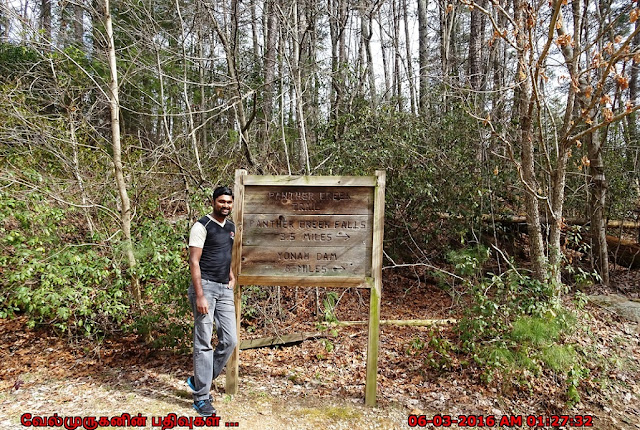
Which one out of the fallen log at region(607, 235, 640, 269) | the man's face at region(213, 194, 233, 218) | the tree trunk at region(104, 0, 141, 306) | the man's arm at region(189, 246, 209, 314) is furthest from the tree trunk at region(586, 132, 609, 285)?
the tree trunk at region(104, 0, 141, 306)

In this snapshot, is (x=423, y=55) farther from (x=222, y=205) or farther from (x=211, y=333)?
(x=211, y=333)

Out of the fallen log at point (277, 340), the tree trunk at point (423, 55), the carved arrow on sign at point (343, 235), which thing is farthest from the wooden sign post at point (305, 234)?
the tree trunk at point (423, 55)

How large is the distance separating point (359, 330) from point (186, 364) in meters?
2.66

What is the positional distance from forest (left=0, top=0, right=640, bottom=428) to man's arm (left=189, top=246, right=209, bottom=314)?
3.86 feet

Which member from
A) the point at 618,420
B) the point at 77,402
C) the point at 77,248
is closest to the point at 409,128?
the point at 618,420

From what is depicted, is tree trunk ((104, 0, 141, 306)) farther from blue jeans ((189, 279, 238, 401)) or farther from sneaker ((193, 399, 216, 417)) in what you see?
sneaker ((193, 399, 216, 417))

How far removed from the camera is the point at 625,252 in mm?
8312

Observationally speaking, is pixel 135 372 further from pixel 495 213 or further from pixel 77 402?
pixel 495 213

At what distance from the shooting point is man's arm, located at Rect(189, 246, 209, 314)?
3393mm

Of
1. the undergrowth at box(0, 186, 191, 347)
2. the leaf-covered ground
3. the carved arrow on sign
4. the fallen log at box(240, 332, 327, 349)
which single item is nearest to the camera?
the leaf-covered ground

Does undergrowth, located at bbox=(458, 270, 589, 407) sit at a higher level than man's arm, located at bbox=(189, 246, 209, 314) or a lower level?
lower

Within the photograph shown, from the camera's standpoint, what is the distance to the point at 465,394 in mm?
4078

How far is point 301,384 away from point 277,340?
113 centimetres

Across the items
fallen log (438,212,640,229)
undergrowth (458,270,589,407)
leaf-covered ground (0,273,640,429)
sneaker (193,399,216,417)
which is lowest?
leaf-covered ground (0,273,640,429)
